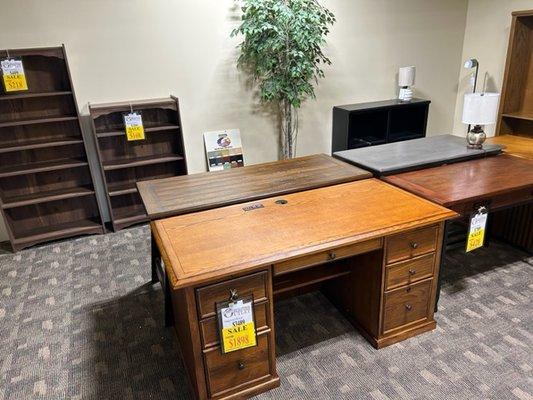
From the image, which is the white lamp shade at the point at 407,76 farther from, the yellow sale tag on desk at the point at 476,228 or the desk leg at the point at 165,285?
the desk leg at the point at 165,285

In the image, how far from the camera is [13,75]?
2885 mm

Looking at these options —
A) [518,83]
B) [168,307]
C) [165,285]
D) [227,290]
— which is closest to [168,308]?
[168,307]

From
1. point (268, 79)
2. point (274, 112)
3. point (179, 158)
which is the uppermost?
point (268, 79)

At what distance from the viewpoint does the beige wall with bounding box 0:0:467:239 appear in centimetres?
310

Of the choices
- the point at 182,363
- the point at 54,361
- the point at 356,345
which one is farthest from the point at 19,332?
the point at 356,345

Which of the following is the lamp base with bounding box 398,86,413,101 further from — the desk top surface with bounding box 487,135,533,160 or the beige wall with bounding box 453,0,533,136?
the desk top surface with bounding box 487,135,533,160

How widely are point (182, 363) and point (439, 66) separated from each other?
4302 mm

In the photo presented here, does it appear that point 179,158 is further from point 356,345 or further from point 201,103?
point 356,345

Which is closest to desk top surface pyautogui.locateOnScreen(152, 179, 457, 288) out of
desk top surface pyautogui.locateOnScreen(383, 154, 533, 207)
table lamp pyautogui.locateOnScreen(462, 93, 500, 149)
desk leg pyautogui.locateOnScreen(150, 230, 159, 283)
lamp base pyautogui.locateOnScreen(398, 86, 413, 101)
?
desk top surface pyautogui.locateOnScreen(383, 154, 533, 207)

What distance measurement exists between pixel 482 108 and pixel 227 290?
1.96m

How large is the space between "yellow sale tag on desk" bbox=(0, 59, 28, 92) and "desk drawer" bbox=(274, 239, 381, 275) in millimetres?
2559

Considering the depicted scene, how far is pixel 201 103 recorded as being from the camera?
12.0ft

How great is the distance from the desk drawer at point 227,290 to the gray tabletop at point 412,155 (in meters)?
1.10

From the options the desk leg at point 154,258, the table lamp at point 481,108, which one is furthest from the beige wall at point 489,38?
the desk leg at point 154,258
